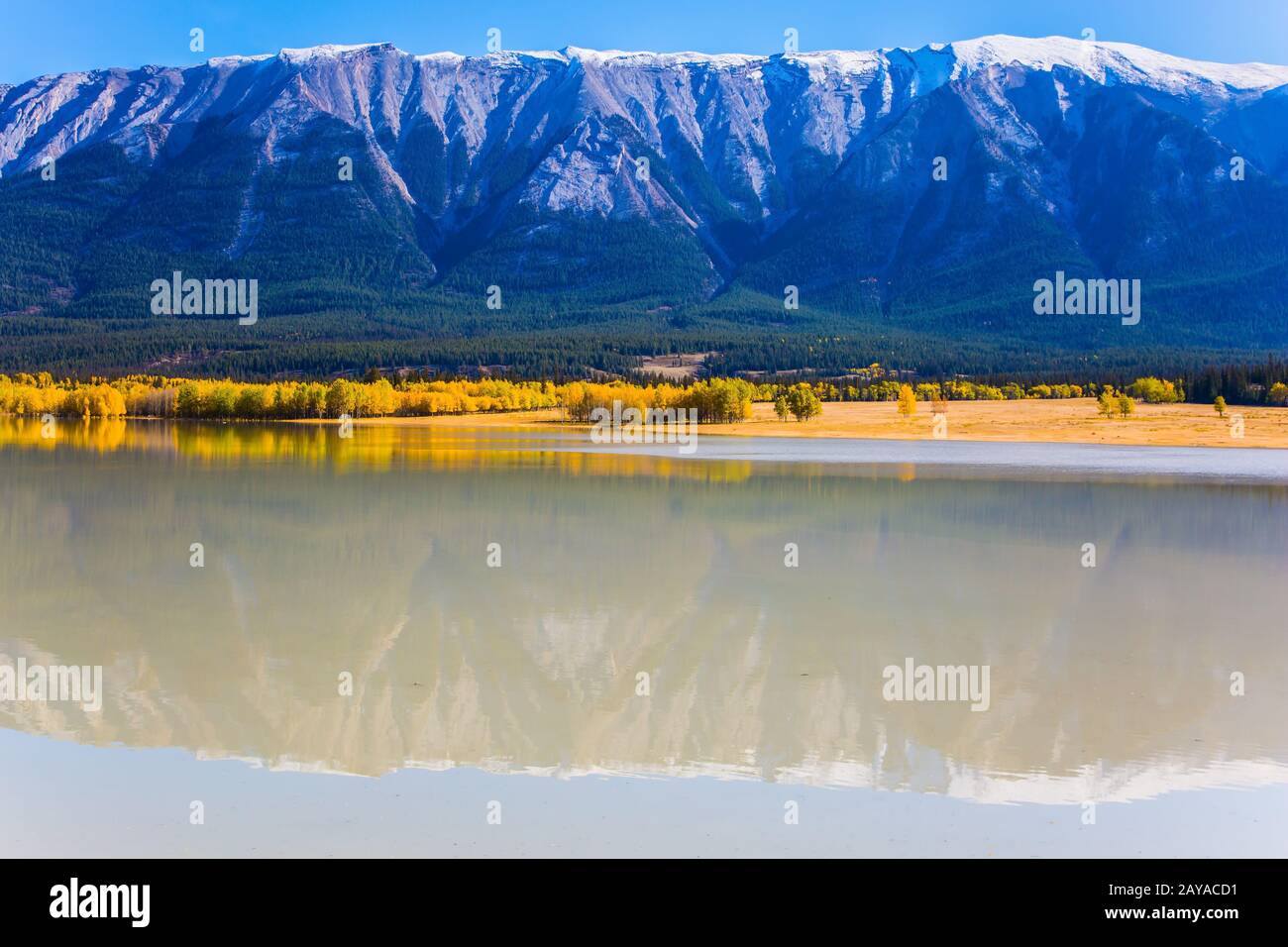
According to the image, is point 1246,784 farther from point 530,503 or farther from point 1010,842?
point 530,503

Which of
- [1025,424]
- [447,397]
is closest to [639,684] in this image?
[1025,424]

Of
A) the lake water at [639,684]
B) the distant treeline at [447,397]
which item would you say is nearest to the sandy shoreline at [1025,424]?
the distant treeline at [447,397]

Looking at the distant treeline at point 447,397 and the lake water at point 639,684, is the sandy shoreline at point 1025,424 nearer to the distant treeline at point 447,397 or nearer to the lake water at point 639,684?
the distant treeline at point 447,397

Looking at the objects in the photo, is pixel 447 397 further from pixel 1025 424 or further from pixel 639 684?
pixel 639 684

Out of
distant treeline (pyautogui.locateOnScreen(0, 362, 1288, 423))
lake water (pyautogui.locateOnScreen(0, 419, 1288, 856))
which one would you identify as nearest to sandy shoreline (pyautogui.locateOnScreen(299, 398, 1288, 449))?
distant treeline (pyautogui.locateOnScreen(0, 362, 1288, 423))

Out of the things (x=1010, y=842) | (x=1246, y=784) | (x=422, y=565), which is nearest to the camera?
(x=1010, y=842)

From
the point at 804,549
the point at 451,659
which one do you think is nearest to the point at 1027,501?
the point at 804,549
